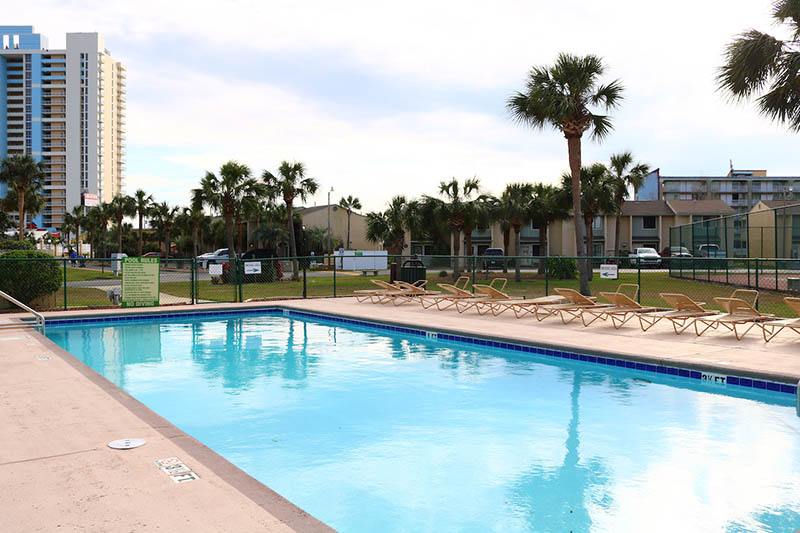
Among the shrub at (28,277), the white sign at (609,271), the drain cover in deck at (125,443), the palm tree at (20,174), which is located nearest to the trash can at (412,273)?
the white sign at (609,271)

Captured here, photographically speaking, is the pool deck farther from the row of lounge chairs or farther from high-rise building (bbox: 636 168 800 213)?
high-rise building (bbox: 636 168 800 213)

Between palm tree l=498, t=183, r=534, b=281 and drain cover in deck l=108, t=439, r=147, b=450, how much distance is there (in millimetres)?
33800

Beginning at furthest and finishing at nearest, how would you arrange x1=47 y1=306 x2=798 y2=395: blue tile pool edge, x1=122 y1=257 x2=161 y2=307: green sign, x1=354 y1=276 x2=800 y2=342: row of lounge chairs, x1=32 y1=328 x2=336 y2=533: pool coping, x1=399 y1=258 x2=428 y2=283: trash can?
x1=399 y1=258 x2=428 y2=283: trash can, x1=122 y1=257 x2=161 y2=307: green sign, x1=354 y1=276 x2=800 y2=342: row of lounge chairs, x1=47 y1=306 x2=798 y2=395: blue tile pool edge, x1=32 y1=328 x2=336 y2=533: pool coping

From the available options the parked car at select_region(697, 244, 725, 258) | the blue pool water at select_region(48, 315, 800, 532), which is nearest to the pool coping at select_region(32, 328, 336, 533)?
the blue pool water at select_region(48, 315, 800, 532)

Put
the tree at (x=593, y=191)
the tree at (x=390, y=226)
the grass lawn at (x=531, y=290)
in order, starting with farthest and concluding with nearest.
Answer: the tree at (x=390, y=226), the tree at (x=593, y=191), the grass lawn at (x=531, y=290)

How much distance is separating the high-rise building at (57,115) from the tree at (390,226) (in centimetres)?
11879

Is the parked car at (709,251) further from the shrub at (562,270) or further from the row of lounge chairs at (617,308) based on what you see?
the row of lounge chairs at (617,308)

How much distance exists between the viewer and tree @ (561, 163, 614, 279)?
38219 millimetres

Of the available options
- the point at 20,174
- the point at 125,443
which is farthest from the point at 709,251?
the point at 20,174

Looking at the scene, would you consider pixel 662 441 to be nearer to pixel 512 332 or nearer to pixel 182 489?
pixel 182 489

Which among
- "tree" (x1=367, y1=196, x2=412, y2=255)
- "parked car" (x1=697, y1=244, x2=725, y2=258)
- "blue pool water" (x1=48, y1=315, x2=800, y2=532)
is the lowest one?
"blue pool water" (x1=48, y1=315, x2=800, y2=532)

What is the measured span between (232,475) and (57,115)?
164m

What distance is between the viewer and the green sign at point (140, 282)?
18.1m

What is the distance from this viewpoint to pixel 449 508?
4762 millimetres
